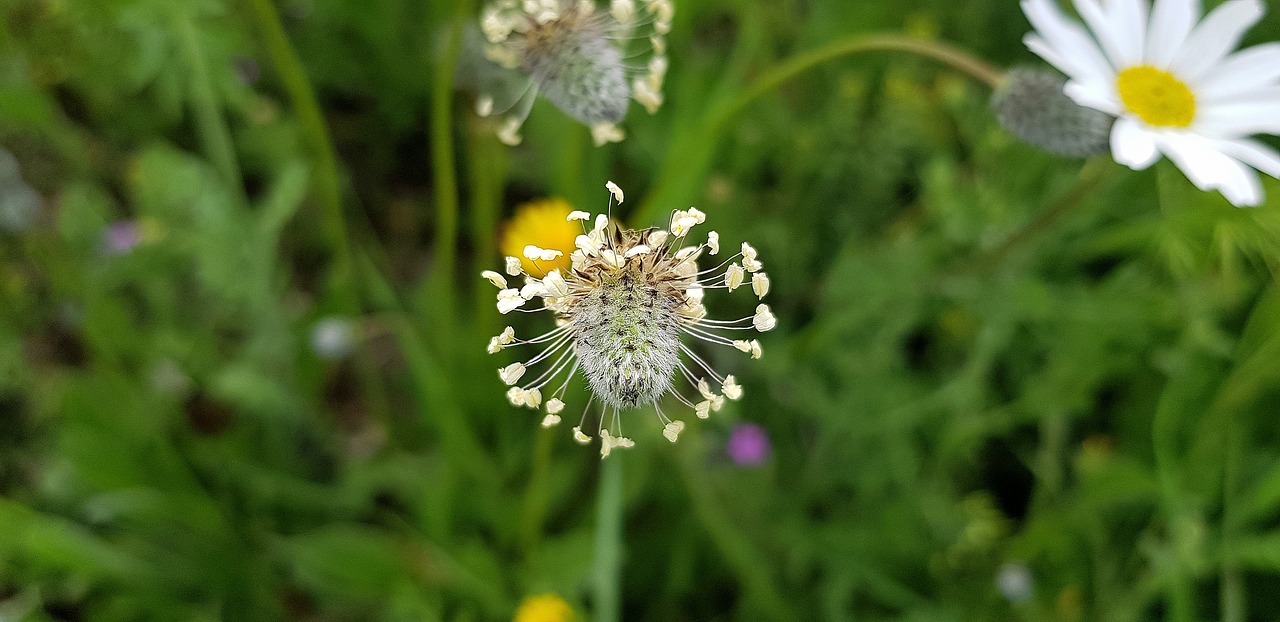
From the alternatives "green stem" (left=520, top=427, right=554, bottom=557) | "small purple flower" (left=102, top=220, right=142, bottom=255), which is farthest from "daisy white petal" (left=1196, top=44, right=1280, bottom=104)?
"small purple flower" (left=102, top=220, right=142, bottom=255)

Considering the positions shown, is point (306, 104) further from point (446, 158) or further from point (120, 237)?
point (120, 237)

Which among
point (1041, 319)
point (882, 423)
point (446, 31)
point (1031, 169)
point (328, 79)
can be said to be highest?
point (328, 79)

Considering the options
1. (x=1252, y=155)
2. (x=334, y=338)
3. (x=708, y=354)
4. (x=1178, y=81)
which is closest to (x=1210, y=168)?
(x=1252, y=155)

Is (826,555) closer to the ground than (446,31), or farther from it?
closer to the ground

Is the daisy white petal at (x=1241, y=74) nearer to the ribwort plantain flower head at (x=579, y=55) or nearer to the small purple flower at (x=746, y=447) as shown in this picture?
the ribwort plantain flower head at (x=579, y=55)

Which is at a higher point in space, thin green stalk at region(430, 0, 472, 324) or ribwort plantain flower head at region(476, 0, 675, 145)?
thin green stalk at region(430, 0, 472, 324)

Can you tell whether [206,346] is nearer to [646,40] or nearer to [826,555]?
[646,40]

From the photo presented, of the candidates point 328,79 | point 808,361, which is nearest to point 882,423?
point 808,361

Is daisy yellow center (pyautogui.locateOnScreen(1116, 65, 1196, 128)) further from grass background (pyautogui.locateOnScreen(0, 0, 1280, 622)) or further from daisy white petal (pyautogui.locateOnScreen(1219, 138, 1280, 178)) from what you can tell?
grass background (pyautogui.locateOnScreen(0, 0, 1280, 622))
